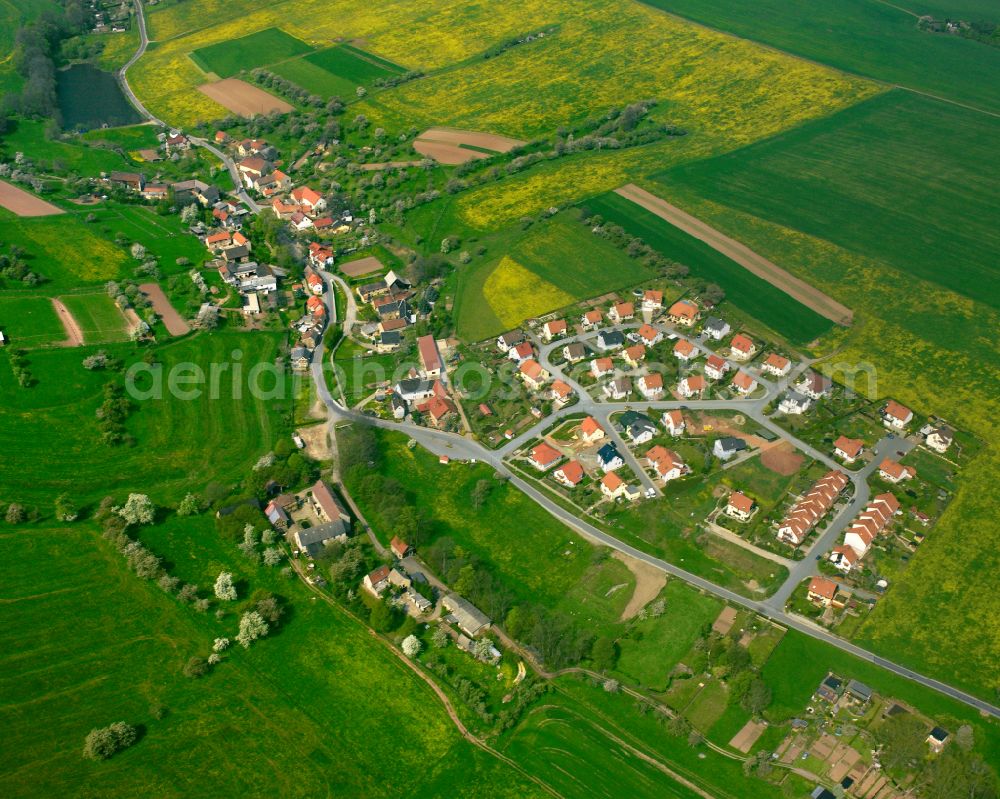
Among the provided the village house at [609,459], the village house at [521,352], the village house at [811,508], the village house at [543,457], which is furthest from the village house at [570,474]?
the village house at [521,352]

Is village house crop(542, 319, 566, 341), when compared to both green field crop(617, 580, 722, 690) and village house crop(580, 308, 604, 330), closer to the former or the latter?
village house crop(580, 308, 604, 330)

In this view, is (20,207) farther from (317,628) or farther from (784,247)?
(784,247)

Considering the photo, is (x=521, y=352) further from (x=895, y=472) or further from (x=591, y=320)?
(x=895, y=472)

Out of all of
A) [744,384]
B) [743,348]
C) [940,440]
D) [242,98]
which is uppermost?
[242,98]

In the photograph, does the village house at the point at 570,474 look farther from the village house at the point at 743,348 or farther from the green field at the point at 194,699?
the village house at the point at 743,348

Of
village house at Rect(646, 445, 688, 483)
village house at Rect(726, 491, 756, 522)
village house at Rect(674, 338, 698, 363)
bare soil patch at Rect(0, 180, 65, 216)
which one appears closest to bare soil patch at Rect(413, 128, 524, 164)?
bare soil patch at Rect(0, 180, 65, 216)

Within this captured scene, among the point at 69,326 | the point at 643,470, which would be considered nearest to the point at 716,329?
the point at 643,470

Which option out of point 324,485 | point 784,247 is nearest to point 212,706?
point 324,485
